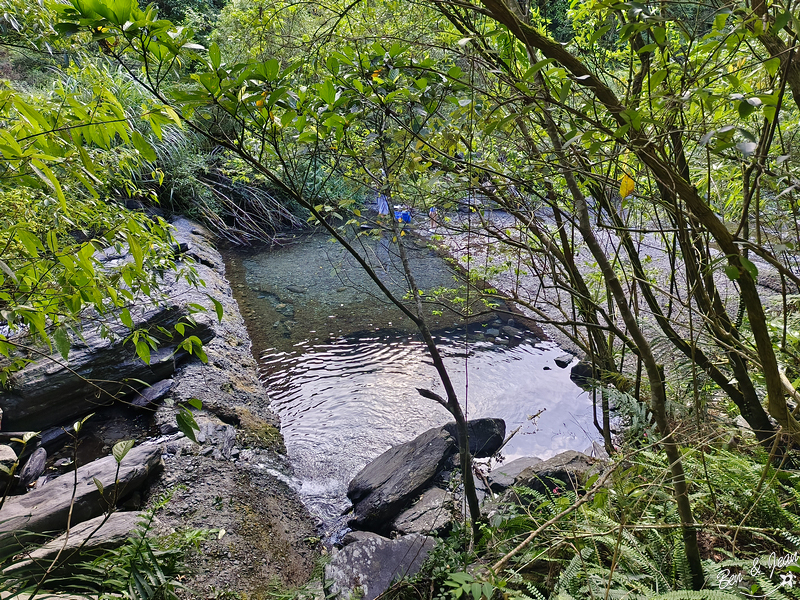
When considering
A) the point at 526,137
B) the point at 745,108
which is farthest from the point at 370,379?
the point at 745,108

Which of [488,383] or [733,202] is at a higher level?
[733,202]

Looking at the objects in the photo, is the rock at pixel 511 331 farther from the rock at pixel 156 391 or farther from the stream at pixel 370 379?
the rock at pixel 156 391

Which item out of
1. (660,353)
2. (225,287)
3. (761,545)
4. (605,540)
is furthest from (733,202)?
(225,287)

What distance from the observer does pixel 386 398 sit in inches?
189

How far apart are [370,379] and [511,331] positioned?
2092 millimetres

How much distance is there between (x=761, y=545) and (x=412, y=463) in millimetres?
2277

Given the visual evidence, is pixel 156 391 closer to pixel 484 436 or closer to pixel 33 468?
pixel 33 468

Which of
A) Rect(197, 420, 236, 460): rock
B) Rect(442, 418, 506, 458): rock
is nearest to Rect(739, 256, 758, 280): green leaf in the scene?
Rect(442, 418, 506, 458): rock

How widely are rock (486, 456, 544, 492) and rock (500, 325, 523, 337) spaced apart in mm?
2303

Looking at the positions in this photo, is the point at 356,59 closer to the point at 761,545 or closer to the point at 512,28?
the point at 512,28

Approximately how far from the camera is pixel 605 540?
1620mm

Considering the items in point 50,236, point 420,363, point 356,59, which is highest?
point 356,59

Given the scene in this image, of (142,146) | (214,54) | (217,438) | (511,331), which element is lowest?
(217,438)

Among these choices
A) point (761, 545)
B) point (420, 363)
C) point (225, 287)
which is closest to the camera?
point (761, 545)
